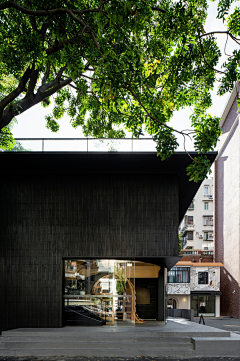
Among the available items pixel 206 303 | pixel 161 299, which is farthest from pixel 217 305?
pixel 161 299

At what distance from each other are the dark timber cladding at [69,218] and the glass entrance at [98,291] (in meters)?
0.36

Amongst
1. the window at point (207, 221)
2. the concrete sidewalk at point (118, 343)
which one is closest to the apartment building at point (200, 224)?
the window at point (207, 221)

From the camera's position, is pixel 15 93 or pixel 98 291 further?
pixel 98 291

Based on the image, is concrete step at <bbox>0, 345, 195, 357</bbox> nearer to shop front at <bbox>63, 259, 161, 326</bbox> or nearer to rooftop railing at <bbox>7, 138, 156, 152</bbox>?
shop front at <bbox>63, 259, 161, 326</bbox>

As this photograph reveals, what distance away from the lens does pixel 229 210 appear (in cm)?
3025

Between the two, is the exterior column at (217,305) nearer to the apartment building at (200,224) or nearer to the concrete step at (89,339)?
the apartment building at (200,224)

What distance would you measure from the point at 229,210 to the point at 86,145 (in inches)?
921

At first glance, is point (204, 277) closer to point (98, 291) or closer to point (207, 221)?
point (207, 221)

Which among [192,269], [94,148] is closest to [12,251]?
[94,148]

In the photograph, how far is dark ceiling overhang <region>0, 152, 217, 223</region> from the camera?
9.74 meters

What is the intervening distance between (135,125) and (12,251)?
18.4 ft

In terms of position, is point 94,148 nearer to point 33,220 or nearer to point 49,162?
point 49,162

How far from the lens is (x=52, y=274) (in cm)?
1026

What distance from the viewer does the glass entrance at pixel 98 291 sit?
1031 cm
